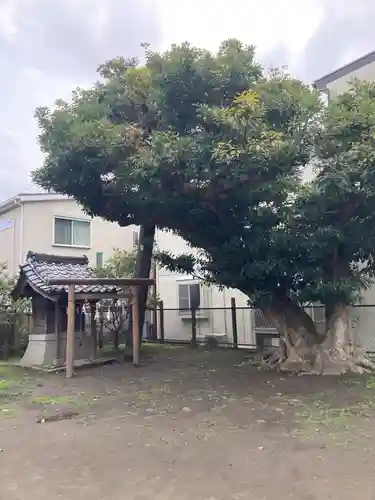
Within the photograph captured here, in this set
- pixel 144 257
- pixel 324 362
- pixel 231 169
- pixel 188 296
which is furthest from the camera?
pixel 188 296

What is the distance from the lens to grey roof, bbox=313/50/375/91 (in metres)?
13.4

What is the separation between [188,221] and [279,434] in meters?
5.28

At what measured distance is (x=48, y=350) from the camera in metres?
12.5

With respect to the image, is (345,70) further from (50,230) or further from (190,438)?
(50,230)

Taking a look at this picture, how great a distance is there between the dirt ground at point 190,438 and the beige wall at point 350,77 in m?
8.09

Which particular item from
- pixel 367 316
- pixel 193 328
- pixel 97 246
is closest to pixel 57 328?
pixel 193 328

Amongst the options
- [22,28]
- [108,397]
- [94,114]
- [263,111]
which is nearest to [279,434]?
[108,397]

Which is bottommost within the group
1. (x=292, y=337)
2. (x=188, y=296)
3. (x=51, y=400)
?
(x=51, y=400)

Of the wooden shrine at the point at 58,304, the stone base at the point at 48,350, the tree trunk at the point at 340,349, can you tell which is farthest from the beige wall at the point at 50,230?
the tree trunk at the point at 340,349

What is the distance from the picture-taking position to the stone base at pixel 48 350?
1245 centimetres

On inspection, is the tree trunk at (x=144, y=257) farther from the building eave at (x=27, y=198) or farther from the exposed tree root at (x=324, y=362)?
the building eave at (x=27, y=198)

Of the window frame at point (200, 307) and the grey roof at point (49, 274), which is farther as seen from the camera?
the window frame at point (200, 307)

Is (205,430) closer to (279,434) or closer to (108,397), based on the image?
(279,434)

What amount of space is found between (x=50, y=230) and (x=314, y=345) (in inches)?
540
